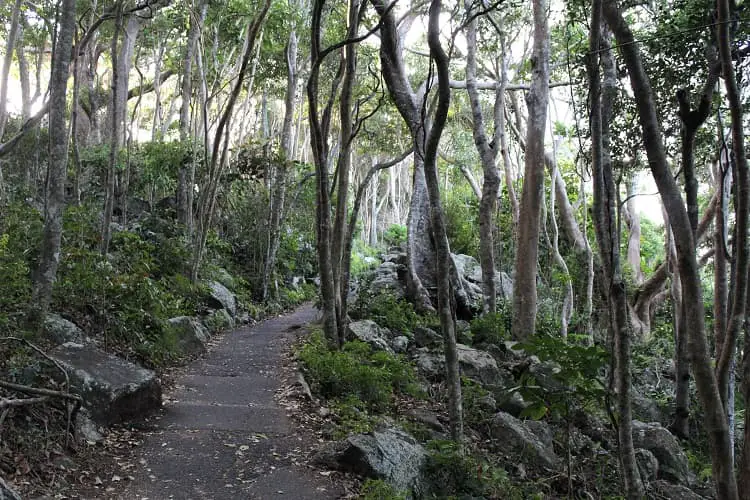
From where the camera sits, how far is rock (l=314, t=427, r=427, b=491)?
5141 millimetres

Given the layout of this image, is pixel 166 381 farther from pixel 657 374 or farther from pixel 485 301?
pixel 657 374

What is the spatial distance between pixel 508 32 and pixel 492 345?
9.09 metres

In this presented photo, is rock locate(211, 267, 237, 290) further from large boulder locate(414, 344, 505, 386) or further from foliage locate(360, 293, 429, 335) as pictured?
large boulder locate(414, 344, 505, 386)

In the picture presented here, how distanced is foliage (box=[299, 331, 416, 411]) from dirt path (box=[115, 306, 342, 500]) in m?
0.59

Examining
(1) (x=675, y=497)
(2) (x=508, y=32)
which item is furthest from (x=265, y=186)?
(1) (x=675, y=497)

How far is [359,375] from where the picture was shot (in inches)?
285

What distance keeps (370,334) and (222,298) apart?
3802mm

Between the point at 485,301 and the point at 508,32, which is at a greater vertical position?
the point at 508,32

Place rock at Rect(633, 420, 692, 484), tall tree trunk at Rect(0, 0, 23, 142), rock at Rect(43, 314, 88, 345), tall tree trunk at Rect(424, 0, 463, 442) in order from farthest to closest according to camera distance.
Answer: tall tree trunk at Rect(0, 0, 23, 142)
rock at Rect(633, 420, 692, 484)
rock at Rect(43, 314, 88, 345)
tall tree trunk at Rect(424, 0, 463, 442)

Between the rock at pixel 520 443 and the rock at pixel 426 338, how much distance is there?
11.0ft

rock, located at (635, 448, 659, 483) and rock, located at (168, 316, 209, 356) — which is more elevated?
rock, located at (168, 316, 209, 356)

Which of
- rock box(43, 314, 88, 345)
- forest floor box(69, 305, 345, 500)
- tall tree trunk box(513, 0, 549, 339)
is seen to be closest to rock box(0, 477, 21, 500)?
forest floor box(69, 305, 345, 500)

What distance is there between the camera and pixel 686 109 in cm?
479

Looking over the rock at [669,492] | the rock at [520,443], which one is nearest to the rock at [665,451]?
the rock at [669,492]
